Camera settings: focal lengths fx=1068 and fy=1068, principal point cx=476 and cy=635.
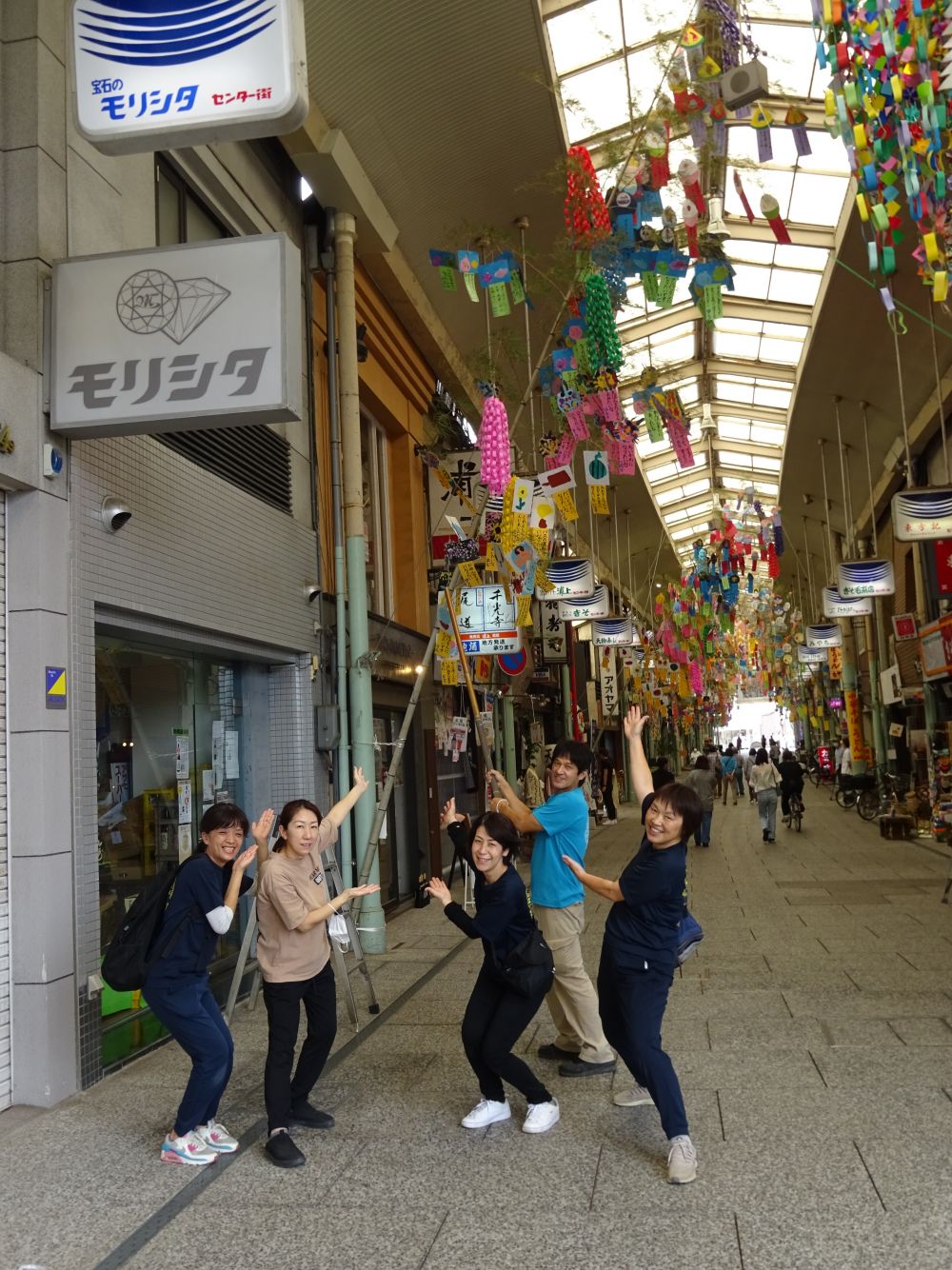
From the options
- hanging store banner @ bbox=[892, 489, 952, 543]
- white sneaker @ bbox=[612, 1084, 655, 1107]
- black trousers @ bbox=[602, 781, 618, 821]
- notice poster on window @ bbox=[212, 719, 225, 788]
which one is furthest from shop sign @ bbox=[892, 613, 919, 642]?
white sneaker @ bbox=[612, 1084, 655, 1107]

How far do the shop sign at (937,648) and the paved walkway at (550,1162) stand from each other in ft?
31.2

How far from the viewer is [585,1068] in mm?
5555

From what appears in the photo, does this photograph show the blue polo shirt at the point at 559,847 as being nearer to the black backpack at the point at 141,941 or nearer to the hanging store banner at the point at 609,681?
the black backpack at the point at 141,941

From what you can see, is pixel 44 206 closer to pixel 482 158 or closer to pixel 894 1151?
pixel 894 1151

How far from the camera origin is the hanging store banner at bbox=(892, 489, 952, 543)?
1148cm

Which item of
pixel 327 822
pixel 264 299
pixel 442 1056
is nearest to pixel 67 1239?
pixel 327 822

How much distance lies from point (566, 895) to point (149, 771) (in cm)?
323

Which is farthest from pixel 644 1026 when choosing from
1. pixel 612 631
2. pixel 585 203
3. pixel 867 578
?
pixel 612 631

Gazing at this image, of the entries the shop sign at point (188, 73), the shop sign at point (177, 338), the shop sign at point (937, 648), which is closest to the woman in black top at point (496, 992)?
the shop sign at point (177, 338)

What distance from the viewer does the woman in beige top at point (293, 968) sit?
4.51 m

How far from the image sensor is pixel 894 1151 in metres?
4.29

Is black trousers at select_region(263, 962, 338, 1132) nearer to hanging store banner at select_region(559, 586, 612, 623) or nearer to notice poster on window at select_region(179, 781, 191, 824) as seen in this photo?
notice poster on window at select_region(179, 781, 191, 824)

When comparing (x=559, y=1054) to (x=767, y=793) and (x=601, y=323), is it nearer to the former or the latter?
(x=601, y=323)

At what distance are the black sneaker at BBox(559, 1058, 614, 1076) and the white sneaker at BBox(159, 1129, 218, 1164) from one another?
188cm
